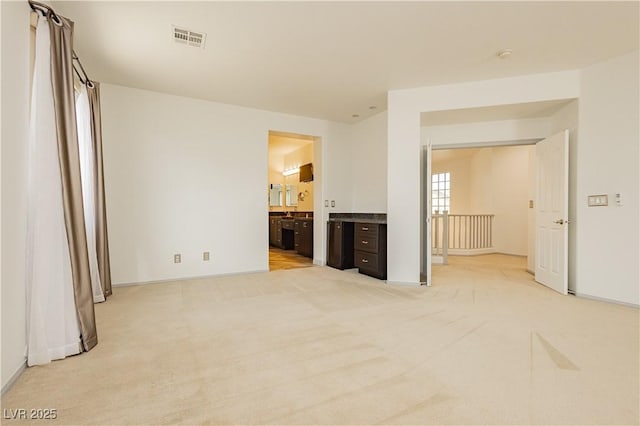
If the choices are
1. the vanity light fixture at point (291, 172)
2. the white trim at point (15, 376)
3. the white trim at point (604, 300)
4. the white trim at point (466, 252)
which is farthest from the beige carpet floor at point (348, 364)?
the vanity light fixture at point (291, 172)

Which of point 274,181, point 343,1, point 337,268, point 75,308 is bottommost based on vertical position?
point 337,268

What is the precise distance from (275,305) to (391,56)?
3.07 metres

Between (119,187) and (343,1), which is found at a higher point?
(343,1)

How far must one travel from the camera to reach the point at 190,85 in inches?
158

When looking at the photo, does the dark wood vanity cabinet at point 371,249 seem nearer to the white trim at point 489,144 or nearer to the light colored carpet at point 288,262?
the light colored carpet at point 288,262

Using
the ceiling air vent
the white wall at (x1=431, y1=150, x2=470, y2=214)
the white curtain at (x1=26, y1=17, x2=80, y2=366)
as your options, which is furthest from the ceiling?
the white wall at (x1=431, y1=150, x2=470, y2=214)

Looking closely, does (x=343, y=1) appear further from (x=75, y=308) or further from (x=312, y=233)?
(x=312, y=233)

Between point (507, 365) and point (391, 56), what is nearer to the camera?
point (507, 365)

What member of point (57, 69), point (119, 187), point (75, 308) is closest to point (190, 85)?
point (119, 187)

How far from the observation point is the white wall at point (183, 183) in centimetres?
408

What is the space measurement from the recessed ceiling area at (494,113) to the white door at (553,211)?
41cm

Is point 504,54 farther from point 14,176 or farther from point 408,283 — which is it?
point 14,176

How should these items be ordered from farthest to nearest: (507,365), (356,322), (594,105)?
(594,105)
(356,322)
(507,365)

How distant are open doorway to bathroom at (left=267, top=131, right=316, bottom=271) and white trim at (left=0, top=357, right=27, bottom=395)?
11.9ft
